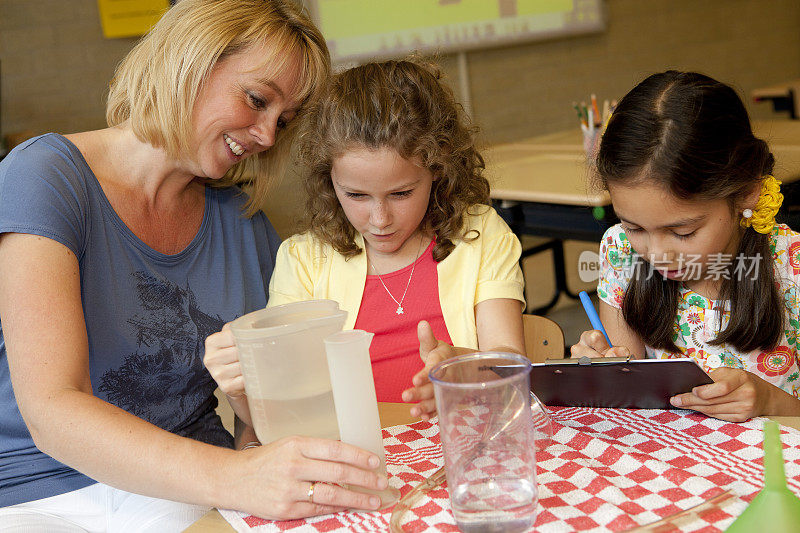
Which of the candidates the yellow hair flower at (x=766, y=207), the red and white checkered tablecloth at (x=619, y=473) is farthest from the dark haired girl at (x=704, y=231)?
the red and white checkered tablecloth at (x=619, y=473)

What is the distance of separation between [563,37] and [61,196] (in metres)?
4.85

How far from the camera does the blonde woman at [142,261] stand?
3.63ft

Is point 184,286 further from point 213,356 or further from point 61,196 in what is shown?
point 213,356

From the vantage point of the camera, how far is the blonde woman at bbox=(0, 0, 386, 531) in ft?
3.63

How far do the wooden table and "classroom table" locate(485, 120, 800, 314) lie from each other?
1.09 meters

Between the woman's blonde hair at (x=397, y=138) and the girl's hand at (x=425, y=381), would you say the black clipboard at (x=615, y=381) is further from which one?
the woman's blonde hair at (x=397, y=138)

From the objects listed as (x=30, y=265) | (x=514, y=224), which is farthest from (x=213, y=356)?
(x=514, y=224)

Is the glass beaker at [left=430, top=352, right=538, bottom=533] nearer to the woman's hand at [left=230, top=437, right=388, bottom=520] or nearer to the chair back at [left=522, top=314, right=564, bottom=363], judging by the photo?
the woman's hand at [left=230, top=437, right=388, bottom=520]

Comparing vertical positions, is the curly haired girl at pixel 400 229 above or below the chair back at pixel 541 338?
above

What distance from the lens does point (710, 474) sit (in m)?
0.94

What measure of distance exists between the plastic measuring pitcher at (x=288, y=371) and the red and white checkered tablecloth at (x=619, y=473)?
12 centimetres

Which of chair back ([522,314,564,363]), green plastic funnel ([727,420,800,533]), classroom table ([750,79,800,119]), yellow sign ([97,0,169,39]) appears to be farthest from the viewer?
classroom table ([750,79,800,119])

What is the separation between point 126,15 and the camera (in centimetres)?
424

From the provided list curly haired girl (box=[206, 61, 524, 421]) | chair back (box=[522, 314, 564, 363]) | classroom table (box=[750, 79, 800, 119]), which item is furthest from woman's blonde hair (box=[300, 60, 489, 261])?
classroom table (box=[750, 79, 800, 119])
